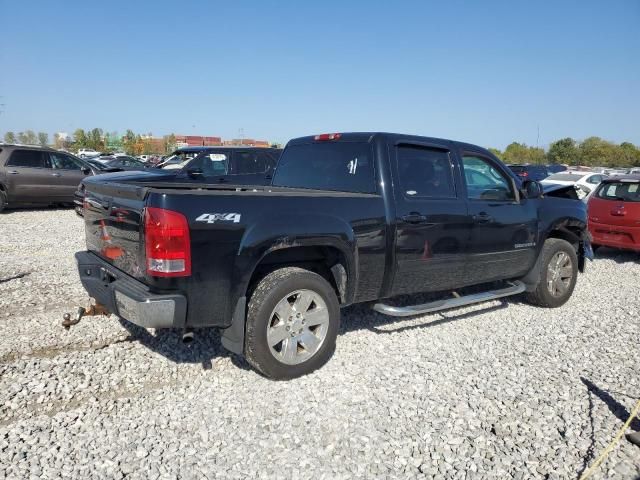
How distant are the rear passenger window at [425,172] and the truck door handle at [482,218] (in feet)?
1.11

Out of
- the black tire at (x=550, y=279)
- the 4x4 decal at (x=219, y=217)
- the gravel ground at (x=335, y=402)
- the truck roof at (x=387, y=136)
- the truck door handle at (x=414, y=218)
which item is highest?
the truck roof at (x=387, y=136)

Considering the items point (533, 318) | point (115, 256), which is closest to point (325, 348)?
point (115, 256)

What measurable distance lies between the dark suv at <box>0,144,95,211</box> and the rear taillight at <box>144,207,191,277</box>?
1096cm

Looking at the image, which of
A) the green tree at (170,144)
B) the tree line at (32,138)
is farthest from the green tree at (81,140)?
the tree line at (32,138)

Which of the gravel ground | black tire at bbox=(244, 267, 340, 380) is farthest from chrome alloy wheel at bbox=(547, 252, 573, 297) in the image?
black tire at bbox=(244, 267, 340, 380)

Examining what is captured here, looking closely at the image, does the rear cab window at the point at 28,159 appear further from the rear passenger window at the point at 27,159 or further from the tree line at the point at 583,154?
the tree line at the point at 583,154

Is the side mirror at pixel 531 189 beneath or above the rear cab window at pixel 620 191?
above

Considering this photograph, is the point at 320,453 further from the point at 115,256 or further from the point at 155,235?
the point at 115,256

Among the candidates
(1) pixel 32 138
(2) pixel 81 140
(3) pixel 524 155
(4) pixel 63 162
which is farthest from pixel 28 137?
(4) pixel 63 162

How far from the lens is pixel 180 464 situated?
8.72ft

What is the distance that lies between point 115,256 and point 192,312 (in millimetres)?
839

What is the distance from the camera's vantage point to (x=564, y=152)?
2712 inches

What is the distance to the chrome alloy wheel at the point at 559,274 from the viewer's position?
570 cm

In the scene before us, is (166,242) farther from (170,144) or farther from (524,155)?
(170,144)
